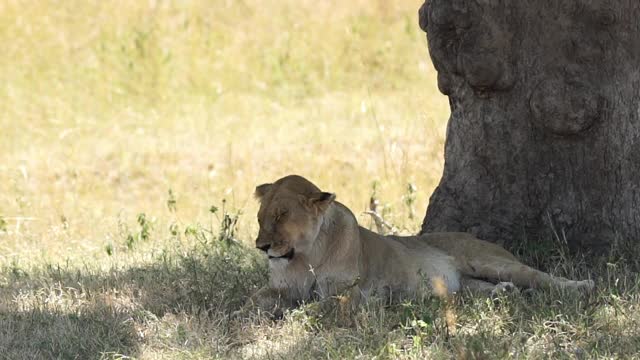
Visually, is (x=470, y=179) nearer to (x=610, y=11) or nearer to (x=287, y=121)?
(x=610, y=11)

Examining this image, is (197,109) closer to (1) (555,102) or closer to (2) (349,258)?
(1) (555,102)

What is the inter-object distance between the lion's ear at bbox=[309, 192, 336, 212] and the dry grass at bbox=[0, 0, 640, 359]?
514 millimetres

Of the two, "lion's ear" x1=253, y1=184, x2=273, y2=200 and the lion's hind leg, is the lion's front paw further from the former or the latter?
"lion's ear" x1=253, y1=184, x2=273, y2=200

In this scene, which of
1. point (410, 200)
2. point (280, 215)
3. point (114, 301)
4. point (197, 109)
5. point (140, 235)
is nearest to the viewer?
point (280, 215)

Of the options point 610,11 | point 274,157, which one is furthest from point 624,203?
point 274,157

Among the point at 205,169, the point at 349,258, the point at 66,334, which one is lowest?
the point at 205,169

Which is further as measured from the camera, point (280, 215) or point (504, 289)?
point (504, 289)

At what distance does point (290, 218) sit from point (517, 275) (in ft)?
4.48

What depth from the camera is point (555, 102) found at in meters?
6.37

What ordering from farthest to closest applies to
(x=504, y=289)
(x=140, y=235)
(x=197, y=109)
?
(x=197, y=109), (x=140, y=235), (x=504, y=289)

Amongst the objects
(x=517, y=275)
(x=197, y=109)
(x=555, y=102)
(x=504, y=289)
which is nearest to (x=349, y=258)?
(x=504, y=289)

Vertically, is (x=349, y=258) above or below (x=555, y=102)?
below

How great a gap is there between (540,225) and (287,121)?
6.24 meters

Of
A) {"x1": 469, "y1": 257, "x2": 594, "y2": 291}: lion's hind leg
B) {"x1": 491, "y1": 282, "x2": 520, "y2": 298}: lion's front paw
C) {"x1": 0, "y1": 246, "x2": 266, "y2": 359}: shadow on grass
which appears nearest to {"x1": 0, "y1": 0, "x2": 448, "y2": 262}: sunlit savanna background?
{"x1": 0, "y1": 246, "x2": 266, "y2": 359}: shadow on grass
